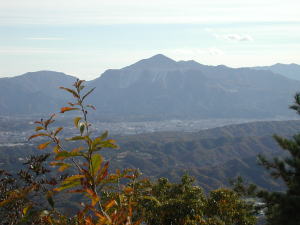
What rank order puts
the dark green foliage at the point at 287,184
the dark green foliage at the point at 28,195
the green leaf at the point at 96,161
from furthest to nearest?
the dark green foliage at the point at 287,184
the green leaf at the point at 96,161
the dark green foliage at the point at 28,195

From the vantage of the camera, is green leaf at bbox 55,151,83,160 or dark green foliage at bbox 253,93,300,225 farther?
dark green foliage at bbox 253,93,300,225

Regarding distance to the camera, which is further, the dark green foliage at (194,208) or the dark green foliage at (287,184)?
the dark green foliage at (194,208)

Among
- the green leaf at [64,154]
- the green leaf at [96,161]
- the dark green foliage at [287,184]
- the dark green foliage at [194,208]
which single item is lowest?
the dark green foliage at [194,208]

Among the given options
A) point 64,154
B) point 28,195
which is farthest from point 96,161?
point 28,195

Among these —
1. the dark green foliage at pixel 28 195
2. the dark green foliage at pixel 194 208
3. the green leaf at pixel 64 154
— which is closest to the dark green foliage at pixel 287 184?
the dark green foliage at pixel 194 208

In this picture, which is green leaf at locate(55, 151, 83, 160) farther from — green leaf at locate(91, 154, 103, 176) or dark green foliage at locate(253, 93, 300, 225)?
dark green foliage at locate(253, 93, 300, 225)

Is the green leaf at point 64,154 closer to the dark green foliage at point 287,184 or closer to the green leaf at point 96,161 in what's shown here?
the green leaf at point 96,161

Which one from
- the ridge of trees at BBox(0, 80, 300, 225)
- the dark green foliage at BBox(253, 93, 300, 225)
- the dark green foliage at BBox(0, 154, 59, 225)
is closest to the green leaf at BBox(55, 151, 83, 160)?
the ridge of trees at BBox(0, 80, 300, 225)

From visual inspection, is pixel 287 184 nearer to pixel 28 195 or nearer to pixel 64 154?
pixel 28 195

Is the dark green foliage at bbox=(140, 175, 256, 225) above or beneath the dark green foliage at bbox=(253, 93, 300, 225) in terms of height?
beneath

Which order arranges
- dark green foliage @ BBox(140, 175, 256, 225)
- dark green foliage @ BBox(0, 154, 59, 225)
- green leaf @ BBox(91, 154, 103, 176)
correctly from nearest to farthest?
dark green foliage @ BBox(0, 154, 59, 225)
green leaf @ BBox(91, 154, 103, 176)
dark green foliage @ BBox(140, 175, 256, 225)

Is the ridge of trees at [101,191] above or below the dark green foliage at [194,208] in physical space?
above

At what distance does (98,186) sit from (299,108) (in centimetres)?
646

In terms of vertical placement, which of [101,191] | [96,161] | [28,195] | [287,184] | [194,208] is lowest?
[194,208]
